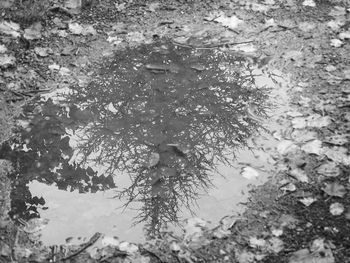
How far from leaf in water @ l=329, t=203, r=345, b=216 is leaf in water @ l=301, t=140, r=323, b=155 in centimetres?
60

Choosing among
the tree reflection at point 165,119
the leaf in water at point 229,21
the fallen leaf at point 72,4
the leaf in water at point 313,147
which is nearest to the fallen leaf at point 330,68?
the tree reflection at point 165,119

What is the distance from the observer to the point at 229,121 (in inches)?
170

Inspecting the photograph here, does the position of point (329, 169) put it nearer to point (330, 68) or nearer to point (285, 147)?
point (285, 147)

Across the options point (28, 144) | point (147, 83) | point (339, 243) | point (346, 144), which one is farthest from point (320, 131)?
point (28, 144)

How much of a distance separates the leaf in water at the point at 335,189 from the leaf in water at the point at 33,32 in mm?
3773

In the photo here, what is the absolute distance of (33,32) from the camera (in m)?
5.50

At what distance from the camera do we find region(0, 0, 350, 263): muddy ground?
310 cm

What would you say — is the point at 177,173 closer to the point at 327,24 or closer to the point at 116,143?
the point at 116,143

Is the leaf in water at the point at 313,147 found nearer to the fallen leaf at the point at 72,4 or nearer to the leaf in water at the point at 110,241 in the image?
the leaf in water at the point at 110,241

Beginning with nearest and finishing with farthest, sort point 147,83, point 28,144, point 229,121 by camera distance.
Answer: point 28,144 → point 229,121 → point 147,83

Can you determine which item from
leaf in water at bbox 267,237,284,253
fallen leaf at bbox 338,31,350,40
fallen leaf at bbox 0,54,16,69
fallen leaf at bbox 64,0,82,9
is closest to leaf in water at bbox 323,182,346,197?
leaf in water at bbox 267,237,284,253

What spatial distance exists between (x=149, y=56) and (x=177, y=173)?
1.88 meters

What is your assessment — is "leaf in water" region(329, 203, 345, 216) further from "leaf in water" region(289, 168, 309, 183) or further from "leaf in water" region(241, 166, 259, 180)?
"leaf in water" region(241, 166, 259, 180)

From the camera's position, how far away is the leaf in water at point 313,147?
12.6ft
